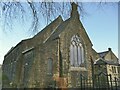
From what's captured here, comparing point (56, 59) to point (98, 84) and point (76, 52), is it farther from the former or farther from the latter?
point (98, 84)

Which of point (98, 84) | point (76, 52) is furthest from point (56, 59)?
point (98, 84)

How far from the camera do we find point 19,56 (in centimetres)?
3334

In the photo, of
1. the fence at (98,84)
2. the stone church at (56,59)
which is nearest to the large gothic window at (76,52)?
the stone church at (56,59)

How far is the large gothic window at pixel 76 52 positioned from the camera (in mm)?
30188

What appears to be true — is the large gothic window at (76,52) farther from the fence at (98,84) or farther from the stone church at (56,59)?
the fence at (98,84)

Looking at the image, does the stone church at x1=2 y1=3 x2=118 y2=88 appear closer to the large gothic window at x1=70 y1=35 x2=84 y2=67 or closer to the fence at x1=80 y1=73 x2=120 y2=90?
the large gothic window at x1=70 y1=35 x2=84 y2=67

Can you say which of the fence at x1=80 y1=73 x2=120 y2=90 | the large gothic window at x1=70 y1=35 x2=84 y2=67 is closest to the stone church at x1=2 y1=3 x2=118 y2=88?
the large gothic window at x1=70 y1=35 x2=84 y2=67

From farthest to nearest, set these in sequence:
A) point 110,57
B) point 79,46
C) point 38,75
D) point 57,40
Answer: point 110,57 → point 79,46 → point 57,40 → point 38,75

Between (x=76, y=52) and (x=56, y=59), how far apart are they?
3.91 metres

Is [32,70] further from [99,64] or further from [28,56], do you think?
[99,64]

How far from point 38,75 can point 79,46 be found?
8510mm

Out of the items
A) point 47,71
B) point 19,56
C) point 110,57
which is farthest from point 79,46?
point 110,57

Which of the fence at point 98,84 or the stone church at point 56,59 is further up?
the stone church at point 56,59

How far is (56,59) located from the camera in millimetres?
28766
